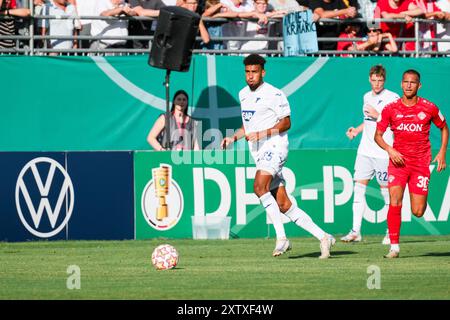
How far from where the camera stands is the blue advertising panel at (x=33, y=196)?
61.7 ft

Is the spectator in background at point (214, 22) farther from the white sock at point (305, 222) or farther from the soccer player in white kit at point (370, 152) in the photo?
the white sock at point (305, 222)

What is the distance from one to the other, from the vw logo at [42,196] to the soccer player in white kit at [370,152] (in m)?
4.87

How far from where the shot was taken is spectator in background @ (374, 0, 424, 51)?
22.4 meters

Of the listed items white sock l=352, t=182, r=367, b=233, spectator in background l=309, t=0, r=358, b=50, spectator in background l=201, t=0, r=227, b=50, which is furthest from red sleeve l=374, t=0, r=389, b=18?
white sock l=352, t=182, r=367, b=233

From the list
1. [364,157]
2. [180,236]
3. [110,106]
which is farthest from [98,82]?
[364,157]

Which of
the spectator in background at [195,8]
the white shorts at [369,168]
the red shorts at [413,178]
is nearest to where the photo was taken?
the red shorts at [413,178]

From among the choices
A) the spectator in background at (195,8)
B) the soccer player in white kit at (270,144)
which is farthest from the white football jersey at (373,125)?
the soccer player in white kit at (270,144)

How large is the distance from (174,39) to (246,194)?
3.03m

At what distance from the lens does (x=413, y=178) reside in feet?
50.2

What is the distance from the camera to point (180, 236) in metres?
19.5

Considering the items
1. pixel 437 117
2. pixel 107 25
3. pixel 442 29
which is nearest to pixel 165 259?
pixel 437 117

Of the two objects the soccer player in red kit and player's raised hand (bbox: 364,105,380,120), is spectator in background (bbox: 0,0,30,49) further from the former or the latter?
the soccer player in red kit

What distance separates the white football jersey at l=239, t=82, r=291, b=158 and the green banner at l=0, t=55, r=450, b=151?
19.0ft

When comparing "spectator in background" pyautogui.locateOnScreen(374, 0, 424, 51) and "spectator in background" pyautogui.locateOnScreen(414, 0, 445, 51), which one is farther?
"spectator in background" pyautogui.locateOnScreen(414, 0, 445, 51)
